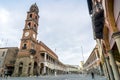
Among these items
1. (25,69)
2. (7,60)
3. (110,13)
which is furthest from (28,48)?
(110,13)

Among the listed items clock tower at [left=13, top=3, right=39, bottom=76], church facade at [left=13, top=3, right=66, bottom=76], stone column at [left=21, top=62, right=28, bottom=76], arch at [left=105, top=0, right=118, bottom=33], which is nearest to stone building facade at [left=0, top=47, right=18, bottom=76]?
church facade at [left=13, top=3, right=66, bottom=76]

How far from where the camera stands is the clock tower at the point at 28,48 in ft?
121

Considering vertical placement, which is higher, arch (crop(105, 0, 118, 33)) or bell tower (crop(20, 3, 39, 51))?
bell tower (crop(20, 3, 39, 51))

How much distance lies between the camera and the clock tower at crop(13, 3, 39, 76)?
36.9 m

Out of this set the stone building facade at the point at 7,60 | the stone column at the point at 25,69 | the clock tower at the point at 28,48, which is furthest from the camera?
the stone building facade at the point at 7,60

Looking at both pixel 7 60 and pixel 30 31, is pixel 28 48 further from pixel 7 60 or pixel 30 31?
pixel 7 60

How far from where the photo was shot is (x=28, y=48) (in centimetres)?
3869

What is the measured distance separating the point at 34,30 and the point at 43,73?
14928 millimetres

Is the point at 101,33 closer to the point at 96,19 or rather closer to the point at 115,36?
the point at 96,19

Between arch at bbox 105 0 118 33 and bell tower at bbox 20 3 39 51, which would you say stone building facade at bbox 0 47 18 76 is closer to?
bell tower at bbox 20 3 39 51

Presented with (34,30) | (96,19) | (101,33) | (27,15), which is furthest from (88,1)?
(27,15)

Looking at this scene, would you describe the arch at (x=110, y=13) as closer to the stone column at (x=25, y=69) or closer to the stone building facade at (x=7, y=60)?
the stone column at (x=25, y=69)

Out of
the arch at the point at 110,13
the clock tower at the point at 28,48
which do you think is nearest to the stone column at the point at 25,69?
the clock tower at the point at 28,48

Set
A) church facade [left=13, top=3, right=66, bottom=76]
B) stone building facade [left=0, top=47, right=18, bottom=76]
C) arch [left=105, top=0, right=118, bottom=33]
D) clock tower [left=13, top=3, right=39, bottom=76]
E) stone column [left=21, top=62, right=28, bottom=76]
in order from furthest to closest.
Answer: stone building facade [left=0, top=47, right=18, bottom=76] < church facade [left=13, top=3, right=66, bottom=76] < clock tower [left=13, top=3, right=39, bottom=76] < stone column [left=21, top=62, right=28, bottom=76] < arch [left=105, top=0, right=118, bottom=33]
